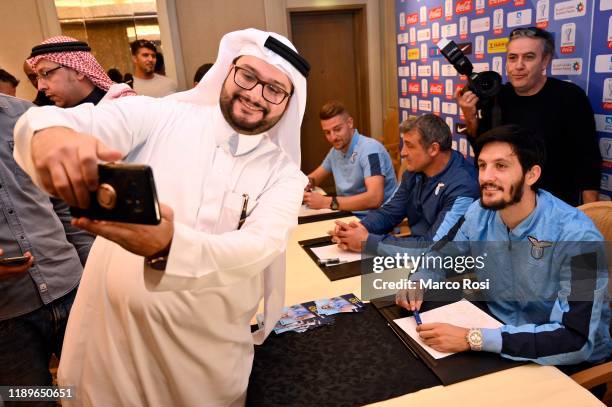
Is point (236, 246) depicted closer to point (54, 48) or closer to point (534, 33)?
point (54, 48)

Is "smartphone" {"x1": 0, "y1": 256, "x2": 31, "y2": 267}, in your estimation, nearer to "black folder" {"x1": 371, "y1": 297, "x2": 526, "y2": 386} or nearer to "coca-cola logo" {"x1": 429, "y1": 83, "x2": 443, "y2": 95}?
"black folder" {"x1": 371, "y1": 297, "x2": 526, "y2": 386}

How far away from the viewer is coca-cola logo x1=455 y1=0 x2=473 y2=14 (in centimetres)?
376

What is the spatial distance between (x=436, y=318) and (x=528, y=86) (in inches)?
→ 66.1

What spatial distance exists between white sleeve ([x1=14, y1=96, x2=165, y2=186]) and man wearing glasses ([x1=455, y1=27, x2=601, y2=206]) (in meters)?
2.06

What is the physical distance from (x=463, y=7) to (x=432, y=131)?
2178 mm

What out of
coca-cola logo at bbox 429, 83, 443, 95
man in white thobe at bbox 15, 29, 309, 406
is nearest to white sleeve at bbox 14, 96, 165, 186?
man in white thobe at bbox 15, 29, 309, 406

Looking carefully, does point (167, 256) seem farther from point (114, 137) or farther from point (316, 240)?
point (316, 240)

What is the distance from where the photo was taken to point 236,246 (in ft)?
2.85

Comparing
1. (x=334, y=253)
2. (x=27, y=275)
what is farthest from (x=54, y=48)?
(x=334, y=253)

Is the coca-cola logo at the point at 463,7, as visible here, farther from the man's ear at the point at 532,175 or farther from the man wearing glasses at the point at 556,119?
the man's ear at the point at 532,175

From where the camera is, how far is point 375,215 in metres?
2.56

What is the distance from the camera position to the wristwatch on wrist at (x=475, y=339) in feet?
4.04

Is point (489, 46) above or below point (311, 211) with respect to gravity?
above

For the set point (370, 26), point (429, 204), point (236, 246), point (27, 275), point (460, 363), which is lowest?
point (460, 363)
